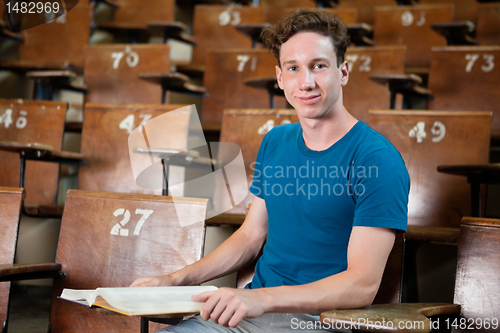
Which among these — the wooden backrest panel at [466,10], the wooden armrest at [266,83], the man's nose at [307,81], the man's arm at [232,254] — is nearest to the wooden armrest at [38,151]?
the wooden armrest at [266,83]

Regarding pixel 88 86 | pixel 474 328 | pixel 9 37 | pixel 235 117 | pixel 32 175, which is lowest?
pixel 474 328

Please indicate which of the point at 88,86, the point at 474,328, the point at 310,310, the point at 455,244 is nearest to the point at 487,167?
the point at 455,244

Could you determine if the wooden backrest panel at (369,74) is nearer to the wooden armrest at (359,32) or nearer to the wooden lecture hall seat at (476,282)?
the wooden armrest at (359,32)

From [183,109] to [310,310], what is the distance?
822 millimetres

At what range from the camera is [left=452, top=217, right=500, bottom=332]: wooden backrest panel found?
1.83ft

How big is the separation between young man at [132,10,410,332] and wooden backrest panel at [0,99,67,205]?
767 mm

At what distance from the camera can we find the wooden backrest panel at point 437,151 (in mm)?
970

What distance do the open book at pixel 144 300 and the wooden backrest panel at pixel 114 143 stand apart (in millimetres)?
714

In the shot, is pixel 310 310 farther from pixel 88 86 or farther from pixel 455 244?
pixel 88 86

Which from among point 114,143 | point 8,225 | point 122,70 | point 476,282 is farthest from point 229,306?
point 122,70

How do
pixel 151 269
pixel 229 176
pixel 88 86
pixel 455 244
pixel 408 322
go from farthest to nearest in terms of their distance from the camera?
pixel 88 86 → pixel 229 176 → pixel 455 244 → pixel 151 269 → pixel 408 322

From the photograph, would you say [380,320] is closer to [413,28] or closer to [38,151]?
[38,151]

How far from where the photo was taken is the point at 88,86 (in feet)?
5.17

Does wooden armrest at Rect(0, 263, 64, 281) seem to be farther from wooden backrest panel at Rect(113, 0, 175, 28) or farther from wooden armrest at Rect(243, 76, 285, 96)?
wooden backrest panel at Rect(113, 0, 175, 28)
